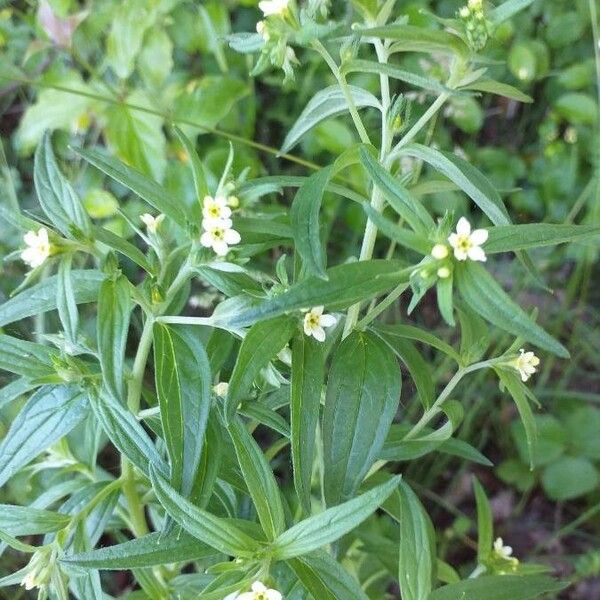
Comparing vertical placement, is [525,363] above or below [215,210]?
below

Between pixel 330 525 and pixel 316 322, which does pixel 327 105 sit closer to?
pixel 316 322

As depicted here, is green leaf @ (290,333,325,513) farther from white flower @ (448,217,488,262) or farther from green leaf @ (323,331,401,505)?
white flower @ (448,217,488,262)

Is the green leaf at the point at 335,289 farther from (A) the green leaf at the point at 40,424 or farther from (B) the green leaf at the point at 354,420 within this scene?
(A) the green leaf at the point at 40,424

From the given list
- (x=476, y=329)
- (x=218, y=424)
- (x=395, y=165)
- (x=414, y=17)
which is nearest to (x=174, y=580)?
(x=218, y=424)

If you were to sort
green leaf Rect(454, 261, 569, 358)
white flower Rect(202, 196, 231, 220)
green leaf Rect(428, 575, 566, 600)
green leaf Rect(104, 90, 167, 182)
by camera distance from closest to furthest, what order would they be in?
green leaf Rect(454, 261, 569, 358) < white flower Rect(202, 196, 231, 220) < green leaf Rect(428, 575, 566, 600) < green leaf Rect(104, 90, 167, 182)

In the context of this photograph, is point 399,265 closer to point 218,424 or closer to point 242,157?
point 218,424

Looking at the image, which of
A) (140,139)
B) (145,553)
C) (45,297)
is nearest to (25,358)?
(45,297)

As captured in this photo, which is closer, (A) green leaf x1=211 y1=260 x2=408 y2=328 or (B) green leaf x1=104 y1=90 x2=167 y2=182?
(A) green leaf x1=211 y1=260 x2=408 y2=328

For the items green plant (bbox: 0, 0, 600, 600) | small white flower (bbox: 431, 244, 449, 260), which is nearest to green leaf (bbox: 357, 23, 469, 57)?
green plant (bbox: 0, 0, 600, 600)
